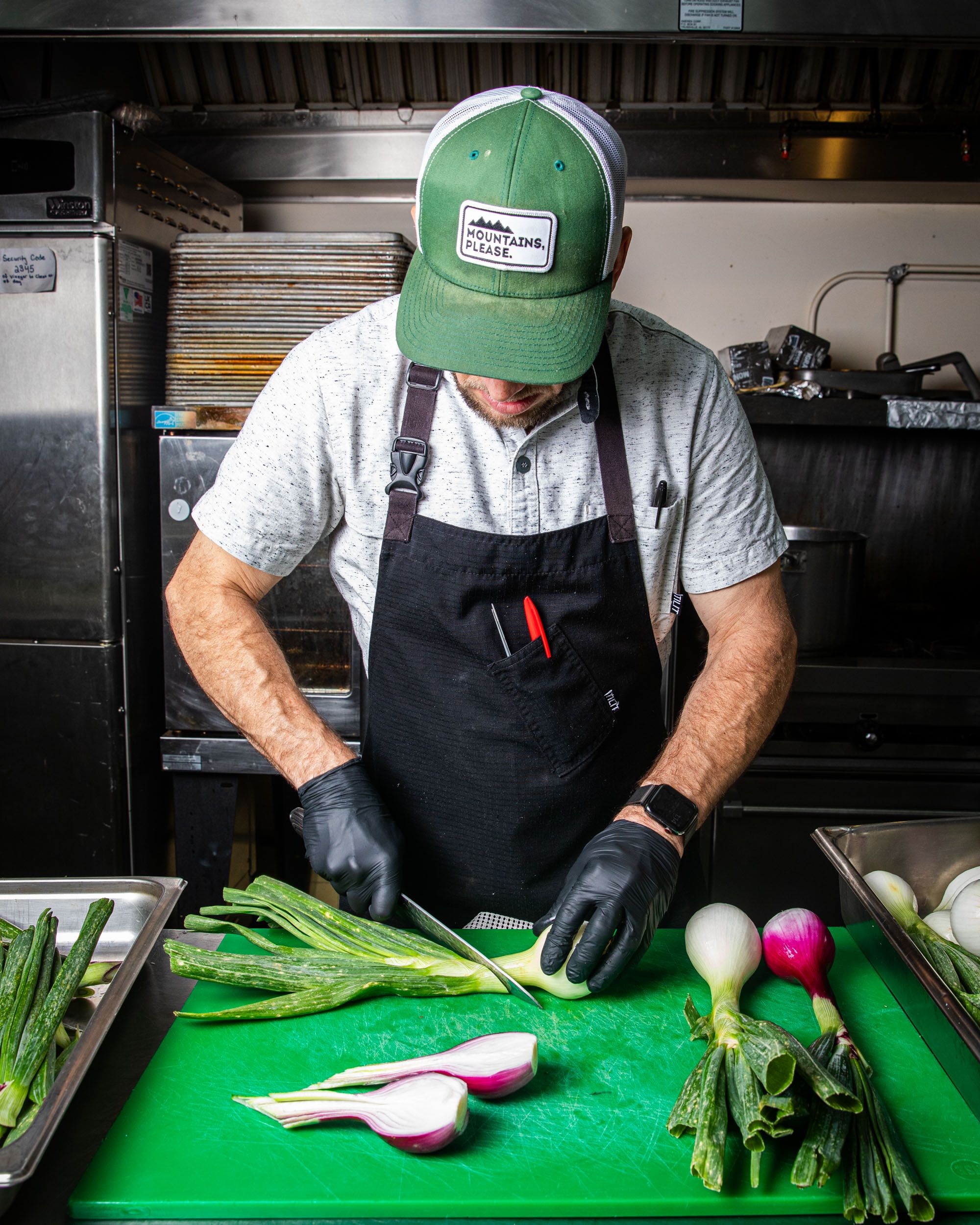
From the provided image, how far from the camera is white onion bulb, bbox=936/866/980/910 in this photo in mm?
1427

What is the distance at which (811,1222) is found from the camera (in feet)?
3.11

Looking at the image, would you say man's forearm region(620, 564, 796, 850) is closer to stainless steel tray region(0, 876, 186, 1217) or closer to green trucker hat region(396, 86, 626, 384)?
green trucker hat region(396, 86, 626, 384)

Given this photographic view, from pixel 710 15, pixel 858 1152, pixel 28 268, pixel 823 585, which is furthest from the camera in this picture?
pixel 823 585

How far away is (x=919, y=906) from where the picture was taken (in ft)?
4.96

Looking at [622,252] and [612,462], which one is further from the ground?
[622,252]

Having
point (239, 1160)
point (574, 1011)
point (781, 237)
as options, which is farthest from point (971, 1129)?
point (781, 237)

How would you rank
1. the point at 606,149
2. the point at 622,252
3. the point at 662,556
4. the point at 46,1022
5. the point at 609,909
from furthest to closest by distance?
the point at 662,556, the point at 622,252, the point at 606,149, the point at 609,909, the point at 46,1022

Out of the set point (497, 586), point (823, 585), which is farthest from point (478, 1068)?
point (823, 585)

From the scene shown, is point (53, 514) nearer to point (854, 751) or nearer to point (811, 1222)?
point (854, 751)

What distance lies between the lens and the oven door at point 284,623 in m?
2.74

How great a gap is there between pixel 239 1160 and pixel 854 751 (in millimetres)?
2241

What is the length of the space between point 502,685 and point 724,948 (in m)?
0.53

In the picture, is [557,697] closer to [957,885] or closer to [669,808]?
[669,808]

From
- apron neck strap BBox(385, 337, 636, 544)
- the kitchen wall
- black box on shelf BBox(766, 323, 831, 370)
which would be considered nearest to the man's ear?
apron neck strap BBox(385, 337, 636, 544)
